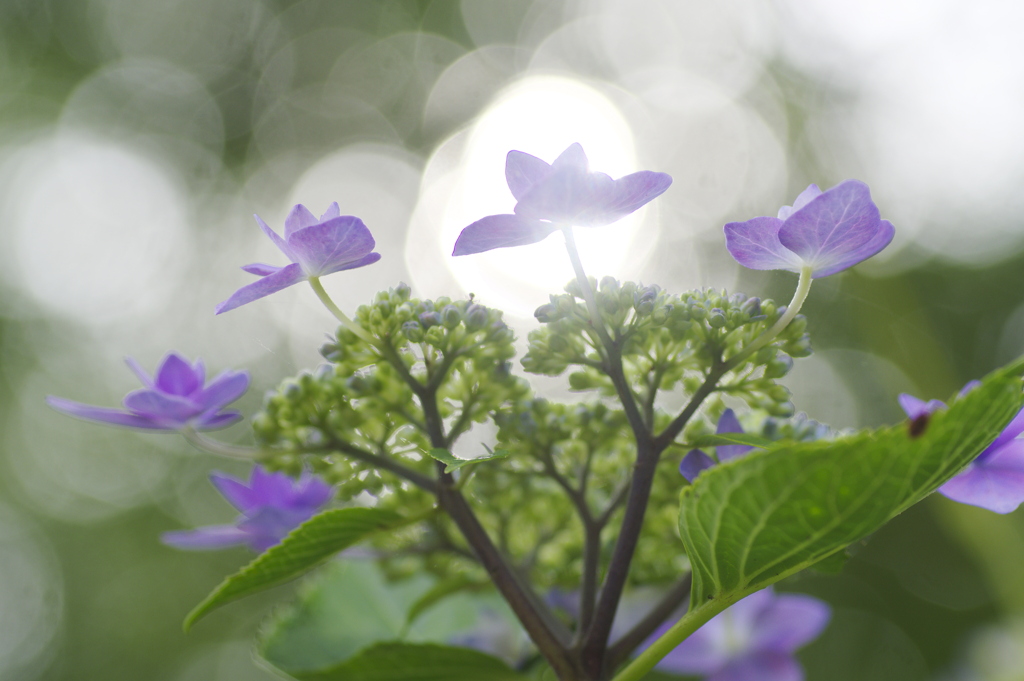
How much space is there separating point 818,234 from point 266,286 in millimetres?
580

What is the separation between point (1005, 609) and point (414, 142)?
367 inches

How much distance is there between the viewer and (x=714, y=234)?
578cm

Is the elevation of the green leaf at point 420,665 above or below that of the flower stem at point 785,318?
below

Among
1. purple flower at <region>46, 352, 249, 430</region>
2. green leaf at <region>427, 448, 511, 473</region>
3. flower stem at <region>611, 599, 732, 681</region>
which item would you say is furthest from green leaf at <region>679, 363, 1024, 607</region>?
purple flower at <region>46, 352, 249, 430</region>

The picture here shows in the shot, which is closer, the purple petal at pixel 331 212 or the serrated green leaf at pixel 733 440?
the serrated green leaf at pixel 733 440

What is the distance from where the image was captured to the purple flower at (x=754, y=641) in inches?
48.8

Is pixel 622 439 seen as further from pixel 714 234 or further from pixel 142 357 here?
pixel 142 357

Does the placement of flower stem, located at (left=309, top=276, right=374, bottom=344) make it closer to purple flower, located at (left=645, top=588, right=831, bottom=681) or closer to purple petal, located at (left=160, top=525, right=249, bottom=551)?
purple petal, located at (left=160, top=525, right=249, bottom=551)

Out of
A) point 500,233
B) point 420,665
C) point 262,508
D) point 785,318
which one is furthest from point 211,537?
point 785,318

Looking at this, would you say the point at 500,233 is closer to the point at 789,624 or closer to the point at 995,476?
the point at 995,476

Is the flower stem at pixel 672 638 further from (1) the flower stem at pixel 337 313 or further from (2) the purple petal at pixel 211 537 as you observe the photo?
(2) the purple petal at pixel 211 537

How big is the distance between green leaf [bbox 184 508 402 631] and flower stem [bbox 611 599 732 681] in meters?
0.32

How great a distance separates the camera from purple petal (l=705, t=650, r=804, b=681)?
1245 millimetres

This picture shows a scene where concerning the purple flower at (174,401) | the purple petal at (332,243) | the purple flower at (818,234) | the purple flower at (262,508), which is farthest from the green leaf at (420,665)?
the purple flower at (818,234)
